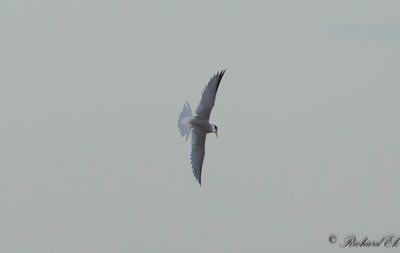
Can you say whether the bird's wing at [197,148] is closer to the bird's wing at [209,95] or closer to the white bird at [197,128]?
the white bird at [197,128]

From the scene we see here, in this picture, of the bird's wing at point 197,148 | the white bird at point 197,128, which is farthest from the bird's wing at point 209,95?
the bird's wing at point 197,148

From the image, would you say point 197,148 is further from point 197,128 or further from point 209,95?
point 209,95

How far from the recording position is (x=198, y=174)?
30.4m

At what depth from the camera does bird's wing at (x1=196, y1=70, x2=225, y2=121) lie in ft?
96.1

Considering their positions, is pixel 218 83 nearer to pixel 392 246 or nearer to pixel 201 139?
pixel 201 139

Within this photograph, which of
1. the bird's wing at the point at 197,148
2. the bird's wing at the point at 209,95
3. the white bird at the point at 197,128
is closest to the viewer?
the bird's wing at the point at 209,95

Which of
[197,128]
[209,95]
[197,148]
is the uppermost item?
[209,95]

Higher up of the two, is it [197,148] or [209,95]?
[209,95]

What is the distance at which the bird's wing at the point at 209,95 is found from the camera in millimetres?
29302

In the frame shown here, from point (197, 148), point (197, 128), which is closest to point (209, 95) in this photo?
point (197, 128)

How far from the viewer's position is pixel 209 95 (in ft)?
97.0

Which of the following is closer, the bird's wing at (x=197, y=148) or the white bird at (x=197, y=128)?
the white bird at (x=197, y=128)

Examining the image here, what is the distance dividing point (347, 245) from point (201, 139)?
513 cm

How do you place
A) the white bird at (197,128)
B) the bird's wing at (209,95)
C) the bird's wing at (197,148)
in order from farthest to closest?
the bird's wing at (197,148) < the white bird at (197,128) < the bird's wing at (209,95)
